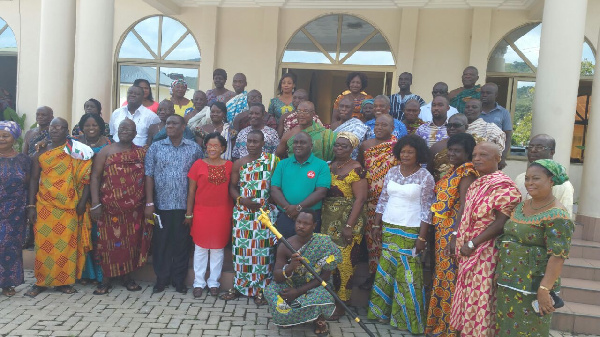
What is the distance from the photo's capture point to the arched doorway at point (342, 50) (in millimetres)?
8812

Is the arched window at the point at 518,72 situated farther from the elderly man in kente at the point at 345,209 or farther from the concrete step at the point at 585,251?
the elderly man in kente at the point at 345,209

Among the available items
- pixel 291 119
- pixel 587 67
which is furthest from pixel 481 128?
pixel 587 67

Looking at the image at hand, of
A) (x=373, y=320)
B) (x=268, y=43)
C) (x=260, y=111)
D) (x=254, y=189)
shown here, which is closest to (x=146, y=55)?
(x=268, y=43)

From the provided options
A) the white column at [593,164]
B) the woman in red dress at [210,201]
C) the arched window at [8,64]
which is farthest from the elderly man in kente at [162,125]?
the arched window at [8,64]

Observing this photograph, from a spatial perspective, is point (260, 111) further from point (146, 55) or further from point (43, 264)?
point (146, 55)

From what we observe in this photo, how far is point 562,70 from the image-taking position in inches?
203

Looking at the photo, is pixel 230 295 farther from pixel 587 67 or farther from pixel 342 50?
pixel 587 67

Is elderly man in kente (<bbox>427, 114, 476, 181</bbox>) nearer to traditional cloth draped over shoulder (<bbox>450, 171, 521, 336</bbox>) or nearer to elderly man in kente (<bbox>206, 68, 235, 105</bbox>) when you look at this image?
traditional cloth draped over shoulder (<bbox>450, 171, 521, 336</bbox>)

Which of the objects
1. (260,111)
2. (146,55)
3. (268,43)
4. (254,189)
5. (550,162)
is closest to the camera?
(550,162)

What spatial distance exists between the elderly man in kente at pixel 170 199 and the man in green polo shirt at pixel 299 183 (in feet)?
3.39

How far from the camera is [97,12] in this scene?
6.41 meters

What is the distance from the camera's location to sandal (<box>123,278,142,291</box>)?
4672 mm

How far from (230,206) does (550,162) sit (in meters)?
3.04

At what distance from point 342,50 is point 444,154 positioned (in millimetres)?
5368
